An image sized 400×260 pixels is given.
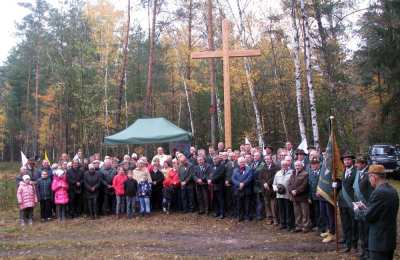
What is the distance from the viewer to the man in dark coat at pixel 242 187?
1044 cm

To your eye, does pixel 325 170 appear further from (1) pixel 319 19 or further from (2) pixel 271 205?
(1) pixel 319 19

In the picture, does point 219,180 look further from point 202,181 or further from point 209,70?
point 209,70

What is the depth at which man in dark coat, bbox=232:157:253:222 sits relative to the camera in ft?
34.2

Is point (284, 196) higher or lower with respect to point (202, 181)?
lower

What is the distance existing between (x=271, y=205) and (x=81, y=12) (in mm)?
24477

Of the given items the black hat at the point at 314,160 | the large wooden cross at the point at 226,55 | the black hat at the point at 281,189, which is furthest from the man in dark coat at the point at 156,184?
the black hat at the point at 314,160

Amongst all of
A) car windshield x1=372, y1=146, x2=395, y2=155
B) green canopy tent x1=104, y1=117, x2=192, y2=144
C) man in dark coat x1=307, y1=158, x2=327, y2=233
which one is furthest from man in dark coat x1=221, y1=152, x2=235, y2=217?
car windshield x1=372, y1=146, x2=395, y2=155

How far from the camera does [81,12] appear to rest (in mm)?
30391

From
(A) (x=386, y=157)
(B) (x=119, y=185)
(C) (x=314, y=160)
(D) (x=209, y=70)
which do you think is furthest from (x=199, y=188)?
(D) (x=209, y=70)

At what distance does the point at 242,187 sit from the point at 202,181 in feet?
4.20

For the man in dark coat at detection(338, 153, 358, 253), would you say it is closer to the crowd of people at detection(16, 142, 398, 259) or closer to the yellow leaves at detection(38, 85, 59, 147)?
the crowd of people at detection(16, 142, 398, 259)

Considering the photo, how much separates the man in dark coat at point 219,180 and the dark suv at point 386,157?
1073cm

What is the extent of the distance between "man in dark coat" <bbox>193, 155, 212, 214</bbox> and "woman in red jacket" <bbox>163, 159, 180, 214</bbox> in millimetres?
645

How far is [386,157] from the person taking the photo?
19484 mm
